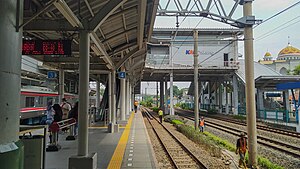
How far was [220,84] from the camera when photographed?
36.4 meters

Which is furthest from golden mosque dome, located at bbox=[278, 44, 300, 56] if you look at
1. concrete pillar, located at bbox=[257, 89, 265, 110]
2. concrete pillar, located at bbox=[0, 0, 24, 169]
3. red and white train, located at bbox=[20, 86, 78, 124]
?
concrete pillar, located at bbox=[0, 0, 24, 169]

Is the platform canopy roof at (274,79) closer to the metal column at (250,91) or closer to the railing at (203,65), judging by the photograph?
the railing at (203,65)

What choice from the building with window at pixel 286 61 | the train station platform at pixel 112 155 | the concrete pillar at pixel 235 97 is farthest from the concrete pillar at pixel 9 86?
the building with window at pixel 286 61

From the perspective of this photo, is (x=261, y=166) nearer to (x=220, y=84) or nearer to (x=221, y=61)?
(x=221, y=61)

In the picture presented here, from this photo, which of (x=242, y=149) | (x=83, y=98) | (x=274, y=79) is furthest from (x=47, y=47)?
(x=274, y=79)

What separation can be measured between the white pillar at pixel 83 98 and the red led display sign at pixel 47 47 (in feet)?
0.93

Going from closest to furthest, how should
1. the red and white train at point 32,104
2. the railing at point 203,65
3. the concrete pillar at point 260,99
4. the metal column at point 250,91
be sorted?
1. the metal column at point 250,91
2. the red and white train at point 32,104
3. the concrete pillar at point 260,99
4. the railing at point 203,65

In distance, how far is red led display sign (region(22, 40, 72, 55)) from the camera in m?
5.12

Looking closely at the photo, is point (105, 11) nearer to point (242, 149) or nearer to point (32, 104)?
point (242, 149)

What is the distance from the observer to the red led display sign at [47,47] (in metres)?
5.12

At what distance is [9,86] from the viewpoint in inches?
99.7

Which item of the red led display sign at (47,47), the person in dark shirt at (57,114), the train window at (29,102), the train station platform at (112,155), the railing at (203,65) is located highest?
the railing at (203,65)

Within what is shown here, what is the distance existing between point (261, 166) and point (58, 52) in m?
6.40

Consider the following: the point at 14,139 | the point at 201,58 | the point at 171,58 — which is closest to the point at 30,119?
the point at 14,139
